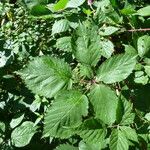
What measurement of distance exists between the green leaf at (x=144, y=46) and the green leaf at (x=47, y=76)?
0.32 meters

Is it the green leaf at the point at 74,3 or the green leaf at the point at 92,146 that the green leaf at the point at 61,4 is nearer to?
the green leaf at the point at 74,3

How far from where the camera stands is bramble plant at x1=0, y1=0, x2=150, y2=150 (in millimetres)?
908

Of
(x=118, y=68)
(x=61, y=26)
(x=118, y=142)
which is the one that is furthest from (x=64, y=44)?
(x=118, y=142)

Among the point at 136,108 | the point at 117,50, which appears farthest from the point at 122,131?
the point at 117,50

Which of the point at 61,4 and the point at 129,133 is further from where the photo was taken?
the point at 61,4

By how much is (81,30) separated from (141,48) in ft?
0.97

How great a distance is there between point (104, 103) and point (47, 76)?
17 cm

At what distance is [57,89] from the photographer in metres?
0.93

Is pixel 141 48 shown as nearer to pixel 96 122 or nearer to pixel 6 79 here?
pixel 96 122

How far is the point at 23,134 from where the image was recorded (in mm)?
1615

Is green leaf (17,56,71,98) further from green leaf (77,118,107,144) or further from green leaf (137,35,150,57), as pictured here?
green leaf (137,35,150,57)

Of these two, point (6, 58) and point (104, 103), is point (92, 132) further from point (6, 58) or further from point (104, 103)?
point (6, 58)

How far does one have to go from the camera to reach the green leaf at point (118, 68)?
919mm

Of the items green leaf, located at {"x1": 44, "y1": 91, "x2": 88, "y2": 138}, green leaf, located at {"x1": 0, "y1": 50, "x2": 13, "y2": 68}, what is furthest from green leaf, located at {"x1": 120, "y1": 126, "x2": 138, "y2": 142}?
green leaf, located at {"x1": 0, "y1": 50, "x2": 13, "y2": 68}
